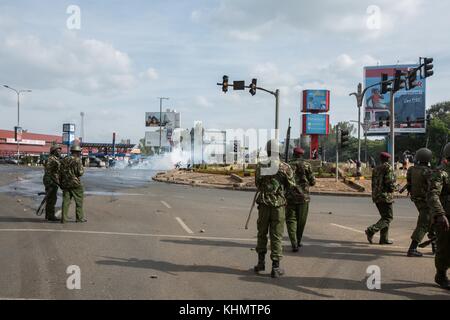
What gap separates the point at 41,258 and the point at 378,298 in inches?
184

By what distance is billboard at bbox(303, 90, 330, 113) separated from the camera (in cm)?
5175

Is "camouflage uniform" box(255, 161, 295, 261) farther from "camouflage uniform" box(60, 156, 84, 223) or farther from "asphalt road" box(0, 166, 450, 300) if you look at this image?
"camouflage uniform" box(60, 156, 84, 223)

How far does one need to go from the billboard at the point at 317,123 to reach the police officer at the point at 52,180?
42.2 meters

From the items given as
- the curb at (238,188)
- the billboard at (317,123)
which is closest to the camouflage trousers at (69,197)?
the curb at (238,188)

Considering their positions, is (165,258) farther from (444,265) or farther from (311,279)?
(444,265)

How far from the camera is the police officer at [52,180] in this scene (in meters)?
11.1

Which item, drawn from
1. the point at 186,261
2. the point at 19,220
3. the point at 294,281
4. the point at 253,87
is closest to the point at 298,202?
the point at 186,261

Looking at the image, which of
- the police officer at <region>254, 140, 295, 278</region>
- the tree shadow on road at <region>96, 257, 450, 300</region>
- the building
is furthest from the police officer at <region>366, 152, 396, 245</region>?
the building

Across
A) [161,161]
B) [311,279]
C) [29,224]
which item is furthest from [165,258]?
[161,161]

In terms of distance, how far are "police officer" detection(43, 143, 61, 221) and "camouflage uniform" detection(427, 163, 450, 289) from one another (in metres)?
8.04

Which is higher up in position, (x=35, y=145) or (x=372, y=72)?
(x=372, y=72)

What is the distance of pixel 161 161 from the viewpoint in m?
71.4

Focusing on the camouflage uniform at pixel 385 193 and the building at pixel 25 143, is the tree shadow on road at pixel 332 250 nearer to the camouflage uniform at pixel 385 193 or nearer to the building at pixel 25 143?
the camouflage uniform at pixel 385 193

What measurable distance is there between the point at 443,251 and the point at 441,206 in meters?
0.55
